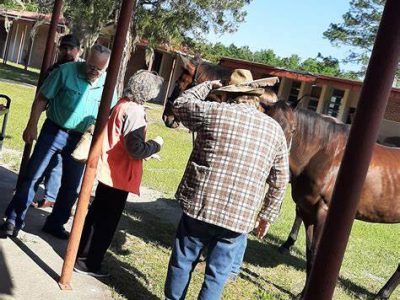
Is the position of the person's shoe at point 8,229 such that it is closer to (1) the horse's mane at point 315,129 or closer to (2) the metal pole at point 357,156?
(1) the horse's mane at point 315,129

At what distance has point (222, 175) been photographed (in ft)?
10.4

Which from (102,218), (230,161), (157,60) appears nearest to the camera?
(230,161)

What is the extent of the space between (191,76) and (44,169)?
2.15 metres

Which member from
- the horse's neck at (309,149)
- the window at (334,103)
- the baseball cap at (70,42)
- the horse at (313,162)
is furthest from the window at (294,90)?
the baseball cap at (70,42)

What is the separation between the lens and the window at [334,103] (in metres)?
28.7

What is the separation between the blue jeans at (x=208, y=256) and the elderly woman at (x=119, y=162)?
0.89 metres

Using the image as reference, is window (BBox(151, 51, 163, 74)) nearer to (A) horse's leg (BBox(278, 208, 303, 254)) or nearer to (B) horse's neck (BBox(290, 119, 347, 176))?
(A) horse's leg (BBox(278, 208, 303, 254))

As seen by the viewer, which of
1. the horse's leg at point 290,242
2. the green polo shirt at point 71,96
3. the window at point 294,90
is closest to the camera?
the green polo shirt at point 71,96

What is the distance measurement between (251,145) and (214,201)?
0.42 meters

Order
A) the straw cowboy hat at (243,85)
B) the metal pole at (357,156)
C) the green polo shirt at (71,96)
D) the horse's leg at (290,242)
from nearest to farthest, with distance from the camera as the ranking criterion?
the metal pole at (357,156)
the straw cowboy hat at (243,85)
the green polo shirt at (71,96)
the horse's leg at (290,242)

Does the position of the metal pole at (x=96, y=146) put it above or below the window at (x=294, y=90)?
below

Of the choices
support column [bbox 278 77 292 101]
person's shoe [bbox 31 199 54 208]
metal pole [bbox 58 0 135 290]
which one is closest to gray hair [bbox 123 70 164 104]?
metal pole [bbox 58 0 135 290]

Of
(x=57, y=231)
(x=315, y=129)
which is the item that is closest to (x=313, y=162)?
(x=315, y=129)

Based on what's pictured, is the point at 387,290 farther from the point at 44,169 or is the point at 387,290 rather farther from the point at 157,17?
the point at 157,17
